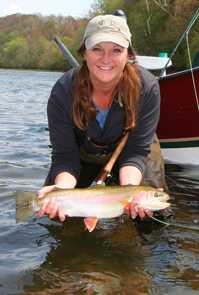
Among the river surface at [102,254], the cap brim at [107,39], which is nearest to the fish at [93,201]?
the river surface at [102,254]

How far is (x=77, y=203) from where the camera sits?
2.69m

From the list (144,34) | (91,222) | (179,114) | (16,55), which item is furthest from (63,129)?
(16,55)

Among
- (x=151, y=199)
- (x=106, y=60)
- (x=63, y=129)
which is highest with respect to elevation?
(x=106, y=60)

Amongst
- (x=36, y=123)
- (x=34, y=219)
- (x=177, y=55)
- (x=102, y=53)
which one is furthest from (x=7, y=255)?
(x=177, y=55)

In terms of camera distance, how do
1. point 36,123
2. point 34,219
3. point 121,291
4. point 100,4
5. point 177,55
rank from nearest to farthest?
1. point 121,291
2. point 34,219
3. point 36,123
4. point 177,55
5. point 100,4

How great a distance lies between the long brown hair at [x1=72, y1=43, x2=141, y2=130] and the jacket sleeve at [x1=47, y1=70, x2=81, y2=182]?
12cm

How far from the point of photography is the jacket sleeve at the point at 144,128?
3.28m

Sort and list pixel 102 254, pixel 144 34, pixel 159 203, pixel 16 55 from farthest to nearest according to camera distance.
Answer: pixel 16 55
pixel 144 34
pixel 102 254
pixel 159 203

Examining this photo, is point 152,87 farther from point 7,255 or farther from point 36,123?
point 36,123

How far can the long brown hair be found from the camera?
309 centimetres

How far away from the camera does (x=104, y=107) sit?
324 centimetres

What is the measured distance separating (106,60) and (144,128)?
821mm

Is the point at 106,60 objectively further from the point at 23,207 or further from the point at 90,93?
the point at 23,207

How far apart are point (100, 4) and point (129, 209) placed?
5461cm
